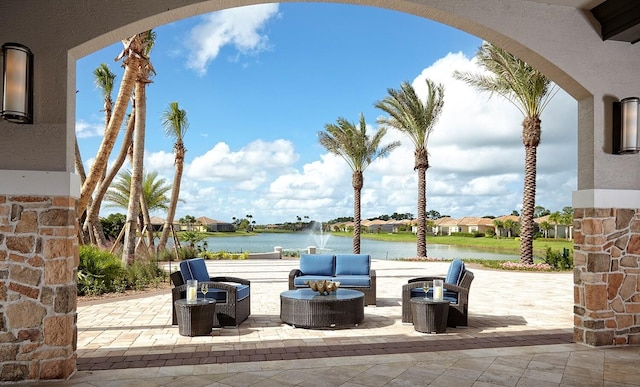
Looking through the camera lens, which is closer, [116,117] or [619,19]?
[619,19]

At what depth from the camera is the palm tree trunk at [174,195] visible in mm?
19625

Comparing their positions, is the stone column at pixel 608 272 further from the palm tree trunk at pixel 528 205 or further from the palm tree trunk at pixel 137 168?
the palm tree trunk at pixel 528 205

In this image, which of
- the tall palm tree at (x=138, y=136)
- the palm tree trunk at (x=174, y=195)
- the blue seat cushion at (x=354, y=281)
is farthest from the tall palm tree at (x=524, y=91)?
the palm tree trunk at (x=174, y=195)

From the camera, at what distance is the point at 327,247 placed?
28500 millimetres

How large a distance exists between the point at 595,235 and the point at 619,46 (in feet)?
7.81

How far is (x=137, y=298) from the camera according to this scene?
10086 mm

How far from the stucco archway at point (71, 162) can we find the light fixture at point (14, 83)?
0.19 m

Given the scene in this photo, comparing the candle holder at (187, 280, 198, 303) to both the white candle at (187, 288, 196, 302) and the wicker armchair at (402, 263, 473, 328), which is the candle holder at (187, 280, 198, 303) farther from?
the wicker armchair at (402, 263, 473, 328)

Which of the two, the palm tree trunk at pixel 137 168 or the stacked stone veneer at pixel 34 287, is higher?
the palm tree trunk at pixel 137 168

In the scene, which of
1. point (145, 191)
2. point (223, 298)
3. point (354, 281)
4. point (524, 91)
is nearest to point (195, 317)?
point (223, 298)

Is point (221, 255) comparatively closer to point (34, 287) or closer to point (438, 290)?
point (438, 290)

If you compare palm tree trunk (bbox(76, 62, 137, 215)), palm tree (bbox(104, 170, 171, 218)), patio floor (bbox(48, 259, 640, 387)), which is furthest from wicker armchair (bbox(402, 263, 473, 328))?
palm tree (bbox(104, 170, 171, 218))

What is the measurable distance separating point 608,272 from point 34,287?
6.37 meters

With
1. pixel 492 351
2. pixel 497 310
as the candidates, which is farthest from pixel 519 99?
pixel 492 351
